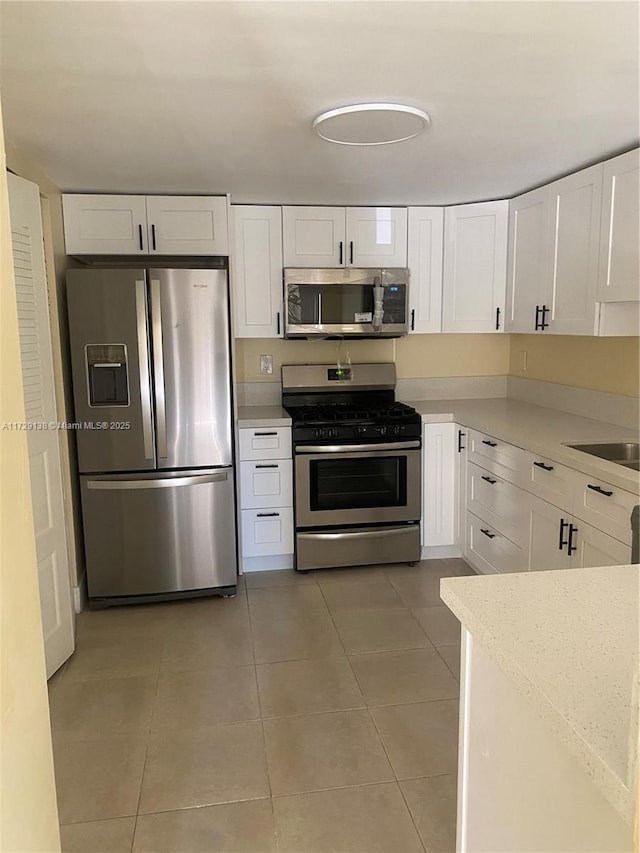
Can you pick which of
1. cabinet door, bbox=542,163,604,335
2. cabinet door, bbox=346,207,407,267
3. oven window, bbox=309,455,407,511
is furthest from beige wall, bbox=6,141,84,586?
cabinet door, bbox=542,163,604,335

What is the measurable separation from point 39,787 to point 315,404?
311 cm

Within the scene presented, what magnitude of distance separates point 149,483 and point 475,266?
2303mm

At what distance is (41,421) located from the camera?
2.61 m

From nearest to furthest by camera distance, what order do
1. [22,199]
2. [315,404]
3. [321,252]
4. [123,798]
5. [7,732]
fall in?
[7,732]
[123,798]
[22,199]
[321,252]
[315,404]

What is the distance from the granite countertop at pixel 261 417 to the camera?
143 inches

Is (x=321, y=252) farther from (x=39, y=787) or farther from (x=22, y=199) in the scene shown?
(x=39, y=787)

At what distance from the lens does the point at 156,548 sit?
3.40 metres

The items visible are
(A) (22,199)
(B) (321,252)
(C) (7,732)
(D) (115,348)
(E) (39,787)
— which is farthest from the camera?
(B) (321,252)

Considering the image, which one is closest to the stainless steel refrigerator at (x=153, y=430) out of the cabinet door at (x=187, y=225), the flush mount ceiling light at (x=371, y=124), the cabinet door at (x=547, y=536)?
the cabinet door at (x=187, y=225)

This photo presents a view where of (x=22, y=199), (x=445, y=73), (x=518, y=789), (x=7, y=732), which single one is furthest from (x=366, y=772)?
(x=22, y=199)

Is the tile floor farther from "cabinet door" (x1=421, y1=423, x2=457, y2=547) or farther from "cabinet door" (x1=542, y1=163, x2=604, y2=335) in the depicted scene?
"cabinet door" (x1=542, y1=163, x2=604, y2=335)

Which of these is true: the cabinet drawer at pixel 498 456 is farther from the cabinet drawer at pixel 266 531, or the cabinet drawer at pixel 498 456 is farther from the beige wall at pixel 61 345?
the beige wall at pixel 61 345

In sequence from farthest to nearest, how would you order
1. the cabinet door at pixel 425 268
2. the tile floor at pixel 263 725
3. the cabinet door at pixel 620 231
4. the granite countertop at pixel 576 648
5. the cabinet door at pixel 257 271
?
the cabinet door at pixel 425 268
the cabinet door at pixel 257 271
the cabinet door at pixel 620 231
the tile floor at pixel 263 725
the granite countertop at pixel 576 648

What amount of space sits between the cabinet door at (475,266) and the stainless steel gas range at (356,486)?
2.33ft
